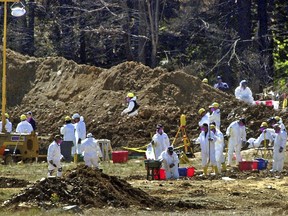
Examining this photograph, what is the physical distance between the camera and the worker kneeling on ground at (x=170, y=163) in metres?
34.7

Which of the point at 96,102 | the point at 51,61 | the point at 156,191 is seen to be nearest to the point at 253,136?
the point at 96,102

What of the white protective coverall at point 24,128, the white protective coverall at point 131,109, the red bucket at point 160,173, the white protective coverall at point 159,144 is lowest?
the red bucket at point 160,173

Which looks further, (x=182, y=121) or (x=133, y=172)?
(x=182, y=121)

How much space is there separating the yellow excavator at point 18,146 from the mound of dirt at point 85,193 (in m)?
14.1

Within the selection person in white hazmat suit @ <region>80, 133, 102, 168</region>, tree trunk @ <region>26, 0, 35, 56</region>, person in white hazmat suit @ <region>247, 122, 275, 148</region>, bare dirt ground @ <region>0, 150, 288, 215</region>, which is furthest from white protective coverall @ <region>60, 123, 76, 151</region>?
tree trunk @ <region>26, 0, 35, 56</region>

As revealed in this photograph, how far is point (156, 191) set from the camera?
29859mm

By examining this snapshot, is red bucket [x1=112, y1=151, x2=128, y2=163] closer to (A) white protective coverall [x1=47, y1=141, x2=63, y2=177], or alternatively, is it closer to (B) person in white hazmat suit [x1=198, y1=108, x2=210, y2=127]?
(B) person in white hazmat suit [x1=198, y1=108, x2=210, y2=127]

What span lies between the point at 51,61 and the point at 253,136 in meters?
13.6

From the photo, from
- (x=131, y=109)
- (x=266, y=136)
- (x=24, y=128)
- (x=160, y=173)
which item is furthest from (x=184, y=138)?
(x=160, y=173)

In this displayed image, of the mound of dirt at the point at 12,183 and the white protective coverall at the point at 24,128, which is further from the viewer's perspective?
the white protective coverall at the point at 24,128

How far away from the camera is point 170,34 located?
65688mm

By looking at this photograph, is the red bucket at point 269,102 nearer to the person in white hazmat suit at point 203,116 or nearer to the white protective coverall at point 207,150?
the person in white hazmat suit at point 203,116

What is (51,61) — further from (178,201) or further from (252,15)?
(178,201)

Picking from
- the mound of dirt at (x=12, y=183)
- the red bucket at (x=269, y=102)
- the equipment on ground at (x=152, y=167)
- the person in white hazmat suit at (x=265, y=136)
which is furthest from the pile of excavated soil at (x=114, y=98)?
the mound of dirt at (x=12, y=183)
